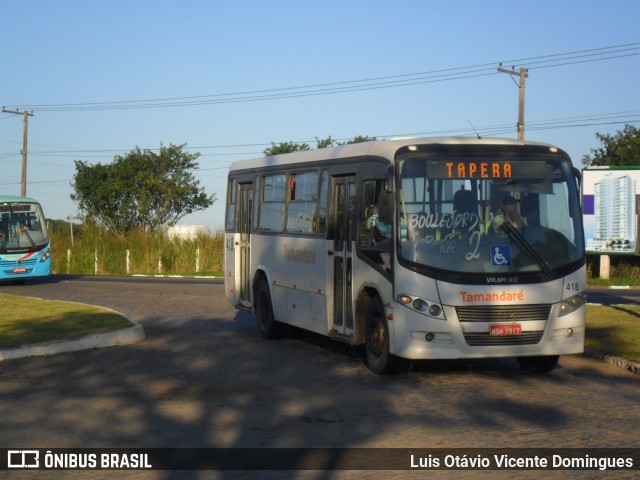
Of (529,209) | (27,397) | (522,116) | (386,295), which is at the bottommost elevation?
(27,397)

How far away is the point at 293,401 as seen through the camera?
1088cm

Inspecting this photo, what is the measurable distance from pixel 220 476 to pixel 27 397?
4.38 meters

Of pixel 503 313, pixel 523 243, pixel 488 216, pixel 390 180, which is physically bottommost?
pixel 503 313

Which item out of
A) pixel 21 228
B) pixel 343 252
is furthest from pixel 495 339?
pixel 21 228

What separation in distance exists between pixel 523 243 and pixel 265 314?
5996mm

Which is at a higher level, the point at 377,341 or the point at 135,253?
the point at 135,253

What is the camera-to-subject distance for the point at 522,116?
1623 inches

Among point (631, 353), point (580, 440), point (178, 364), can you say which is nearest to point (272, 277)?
point (178, 364)

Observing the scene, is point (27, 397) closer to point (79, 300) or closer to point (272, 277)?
point (272, 277)

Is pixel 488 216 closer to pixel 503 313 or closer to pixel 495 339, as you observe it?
pixel 503 313

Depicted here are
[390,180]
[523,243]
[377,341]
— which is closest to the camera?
[523,243]

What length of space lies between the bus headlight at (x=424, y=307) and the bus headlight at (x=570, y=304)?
1.53 meters

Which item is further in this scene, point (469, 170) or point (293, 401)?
point (469, 170)

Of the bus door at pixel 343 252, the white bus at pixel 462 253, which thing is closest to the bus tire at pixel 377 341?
the white bus at pixel 462 253
